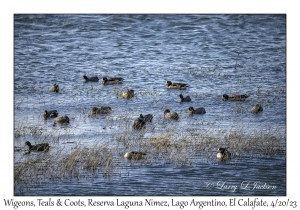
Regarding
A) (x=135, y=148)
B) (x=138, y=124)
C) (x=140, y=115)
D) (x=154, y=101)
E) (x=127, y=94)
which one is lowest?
(x=135, y=148)

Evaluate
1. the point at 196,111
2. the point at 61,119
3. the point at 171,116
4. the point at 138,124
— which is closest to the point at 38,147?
the point at 61,119

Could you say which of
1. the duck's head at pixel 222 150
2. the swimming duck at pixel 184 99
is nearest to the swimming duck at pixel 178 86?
the swimming duck at pixel 184 99

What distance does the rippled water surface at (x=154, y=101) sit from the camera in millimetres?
14742

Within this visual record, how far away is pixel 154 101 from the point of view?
81.3 feet

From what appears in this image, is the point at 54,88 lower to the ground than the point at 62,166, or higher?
higher

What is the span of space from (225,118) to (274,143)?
4.26m

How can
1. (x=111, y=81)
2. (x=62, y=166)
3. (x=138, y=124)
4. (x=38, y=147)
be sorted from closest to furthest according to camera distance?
(x=62, y=166) → (x=38, y=147) → (x=138, y=124) → (x=111, y=81)

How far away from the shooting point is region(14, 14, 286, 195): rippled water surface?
48.4ft

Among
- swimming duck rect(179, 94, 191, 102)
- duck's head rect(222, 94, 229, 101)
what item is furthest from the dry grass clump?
duck's head rect(222, 94, 229, 101)

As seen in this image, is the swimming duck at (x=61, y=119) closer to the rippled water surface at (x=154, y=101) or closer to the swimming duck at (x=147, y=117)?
the rippled water surface at (x=154, y=101)

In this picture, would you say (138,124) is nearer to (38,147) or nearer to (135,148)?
(135,148)

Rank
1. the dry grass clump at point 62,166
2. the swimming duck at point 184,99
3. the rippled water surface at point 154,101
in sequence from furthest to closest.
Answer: the swimming duck at point 184,99, the rippled water surface at point 154,101, the dry grass clump at point 62,166
